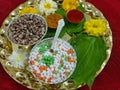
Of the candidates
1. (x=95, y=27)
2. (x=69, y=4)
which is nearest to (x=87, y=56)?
(x=95, y=27)

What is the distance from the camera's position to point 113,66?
112 centimetres

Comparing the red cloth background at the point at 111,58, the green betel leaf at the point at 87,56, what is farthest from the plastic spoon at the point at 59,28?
the red cloth background at the point at 111,58

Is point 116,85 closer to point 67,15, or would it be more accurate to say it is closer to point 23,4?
point 67,15

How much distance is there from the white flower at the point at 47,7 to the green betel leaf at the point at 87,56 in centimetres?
15

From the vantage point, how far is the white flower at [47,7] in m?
1.15

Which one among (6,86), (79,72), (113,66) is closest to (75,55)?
(79,72)

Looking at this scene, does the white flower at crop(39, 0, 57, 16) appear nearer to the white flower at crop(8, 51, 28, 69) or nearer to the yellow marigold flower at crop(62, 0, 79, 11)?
the yellow marigold flower at crop(62, 0, 79, 11)

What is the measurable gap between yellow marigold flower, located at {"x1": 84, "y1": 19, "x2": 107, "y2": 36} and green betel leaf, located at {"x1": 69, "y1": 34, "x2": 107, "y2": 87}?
2 centimetres

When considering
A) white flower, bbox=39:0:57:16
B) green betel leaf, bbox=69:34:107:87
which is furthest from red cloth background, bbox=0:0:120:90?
white flower, bbox=39:0:57:16

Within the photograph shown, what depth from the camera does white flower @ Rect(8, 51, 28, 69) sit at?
41.5 inches

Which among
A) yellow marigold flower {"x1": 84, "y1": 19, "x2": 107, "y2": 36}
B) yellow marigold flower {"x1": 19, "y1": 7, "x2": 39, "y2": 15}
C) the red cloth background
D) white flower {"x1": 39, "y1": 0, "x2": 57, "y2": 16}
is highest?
yellow marigold flower {"x1": 19, "y1": 7, "x2": 39, "y2": 15}

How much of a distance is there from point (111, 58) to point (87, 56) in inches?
4.8

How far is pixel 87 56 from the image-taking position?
107cm

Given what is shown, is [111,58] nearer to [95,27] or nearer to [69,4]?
[95,27]
